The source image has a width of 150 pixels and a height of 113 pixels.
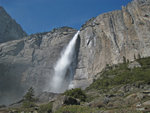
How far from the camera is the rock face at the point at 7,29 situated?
387 ft

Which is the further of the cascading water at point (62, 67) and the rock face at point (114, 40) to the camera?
the cascading water at point (62, 67)

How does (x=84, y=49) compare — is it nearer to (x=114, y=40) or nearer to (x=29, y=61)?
(x=114, y=40)

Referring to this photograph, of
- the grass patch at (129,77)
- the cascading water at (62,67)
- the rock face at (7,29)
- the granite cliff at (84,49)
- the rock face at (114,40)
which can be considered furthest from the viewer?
the rock face at (7,29)

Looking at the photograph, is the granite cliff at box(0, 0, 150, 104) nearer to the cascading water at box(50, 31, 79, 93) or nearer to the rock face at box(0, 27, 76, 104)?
the rock face at box(0, 27, 76, 104)

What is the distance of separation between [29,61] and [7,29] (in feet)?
147

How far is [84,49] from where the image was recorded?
83.7m

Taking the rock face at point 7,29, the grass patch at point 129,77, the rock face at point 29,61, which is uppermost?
the rock face at point 7,29

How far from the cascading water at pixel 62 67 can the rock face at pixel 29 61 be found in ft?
8.35

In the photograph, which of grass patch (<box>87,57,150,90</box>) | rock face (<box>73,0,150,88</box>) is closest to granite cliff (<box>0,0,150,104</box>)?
rock face (<box>73,0,150,88</box>)

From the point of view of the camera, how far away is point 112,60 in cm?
7319

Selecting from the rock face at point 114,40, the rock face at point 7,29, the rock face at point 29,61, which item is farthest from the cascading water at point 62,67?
the rock face at point 7,29

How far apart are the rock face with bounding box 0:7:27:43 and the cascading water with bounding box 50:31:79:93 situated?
5132 centimetres

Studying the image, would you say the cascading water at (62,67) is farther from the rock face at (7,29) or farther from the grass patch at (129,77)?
the rock face at (7,29)

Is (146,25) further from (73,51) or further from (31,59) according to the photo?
(31,59)
